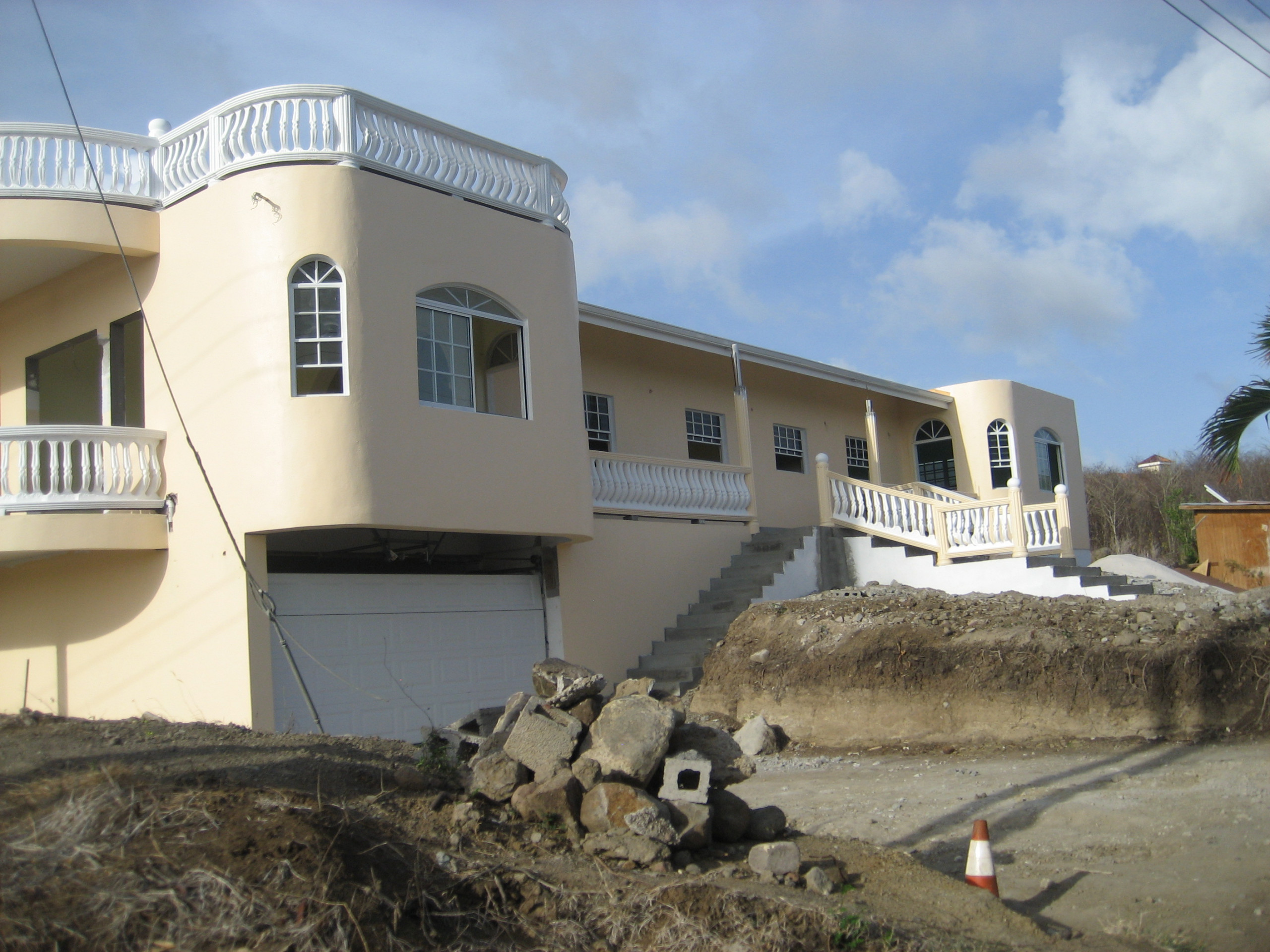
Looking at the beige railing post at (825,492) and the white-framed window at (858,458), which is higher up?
the white-framed window at (858,458)

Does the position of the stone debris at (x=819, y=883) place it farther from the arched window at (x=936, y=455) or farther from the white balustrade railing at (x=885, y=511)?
the arched window at (x=936, y=455)

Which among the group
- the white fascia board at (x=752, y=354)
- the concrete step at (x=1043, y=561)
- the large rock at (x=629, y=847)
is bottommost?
the large rock at (x=629, y=847)

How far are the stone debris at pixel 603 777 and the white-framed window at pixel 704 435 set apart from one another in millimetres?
10100

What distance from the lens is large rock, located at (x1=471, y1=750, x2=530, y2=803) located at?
265 inches

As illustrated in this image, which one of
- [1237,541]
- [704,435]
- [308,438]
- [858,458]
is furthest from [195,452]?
[1237,541]

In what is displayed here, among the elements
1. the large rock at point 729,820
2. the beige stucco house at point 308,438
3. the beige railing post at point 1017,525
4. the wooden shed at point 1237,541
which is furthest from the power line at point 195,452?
the wooden shed at point 1237,541

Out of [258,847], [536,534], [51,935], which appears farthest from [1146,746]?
[51,935]

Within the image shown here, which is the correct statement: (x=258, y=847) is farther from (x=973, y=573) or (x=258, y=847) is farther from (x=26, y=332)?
(x=973, y=573)

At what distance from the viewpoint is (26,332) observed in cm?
1385

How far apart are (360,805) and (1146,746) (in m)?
7.50

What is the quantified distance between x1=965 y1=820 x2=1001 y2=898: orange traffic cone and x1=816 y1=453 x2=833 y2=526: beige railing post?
11.4m

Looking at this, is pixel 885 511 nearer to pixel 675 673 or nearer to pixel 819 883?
pixel 675 673

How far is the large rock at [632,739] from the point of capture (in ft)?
24.0

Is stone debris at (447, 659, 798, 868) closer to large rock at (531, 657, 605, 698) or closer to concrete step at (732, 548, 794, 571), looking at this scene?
large rock at (531, 657, 605, 698)
